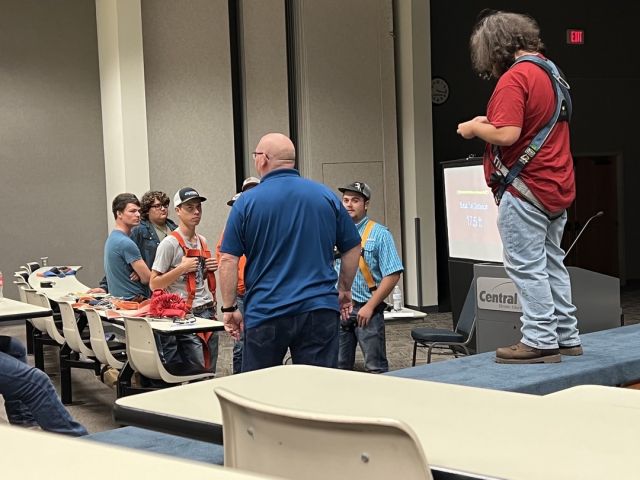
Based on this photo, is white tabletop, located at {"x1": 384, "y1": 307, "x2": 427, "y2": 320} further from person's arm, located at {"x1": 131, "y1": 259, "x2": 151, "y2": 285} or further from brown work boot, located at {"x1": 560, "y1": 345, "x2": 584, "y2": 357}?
brown work boot, located at {"x1": 560, "y1": 345, "x2": 584, "y2": 357}

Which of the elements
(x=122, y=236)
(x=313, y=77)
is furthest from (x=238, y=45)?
(x=122, y=236)

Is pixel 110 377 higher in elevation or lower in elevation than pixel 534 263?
lower

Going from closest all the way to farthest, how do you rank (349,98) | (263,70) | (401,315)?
(401,315), (263,70), (349,98)

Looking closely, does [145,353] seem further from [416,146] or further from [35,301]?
[416,146]

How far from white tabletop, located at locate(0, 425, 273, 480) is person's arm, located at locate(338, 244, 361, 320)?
3717mm

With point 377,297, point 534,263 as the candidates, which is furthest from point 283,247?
point 377,297

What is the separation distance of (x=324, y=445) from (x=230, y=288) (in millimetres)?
3276

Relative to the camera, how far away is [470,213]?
31.2 feet

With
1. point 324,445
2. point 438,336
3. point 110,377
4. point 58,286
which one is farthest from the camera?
point 58,286

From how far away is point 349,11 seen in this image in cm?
1288

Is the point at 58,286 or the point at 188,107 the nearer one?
the point at 58,286

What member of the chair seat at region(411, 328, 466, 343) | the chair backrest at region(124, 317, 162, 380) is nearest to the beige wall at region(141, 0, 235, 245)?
the chair seat at region(411, 328, 466, 343)

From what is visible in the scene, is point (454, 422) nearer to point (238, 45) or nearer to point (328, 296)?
point (328, 296)

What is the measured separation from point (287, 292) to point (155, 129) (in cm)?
801
